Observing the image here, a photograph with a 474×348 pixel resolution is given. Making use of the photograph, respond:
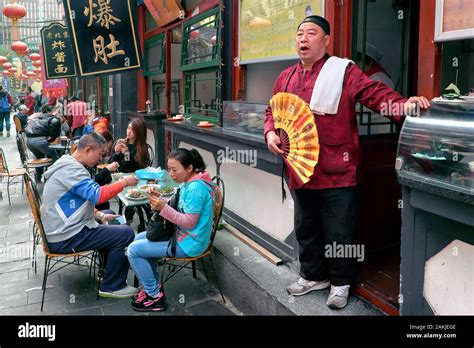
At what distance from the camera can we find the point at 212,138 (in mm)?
6066

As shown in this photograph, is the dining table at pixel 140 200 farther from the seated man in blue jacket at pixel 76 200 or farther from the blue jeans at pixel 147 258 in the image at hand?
the blue jeans at pixel 147 258

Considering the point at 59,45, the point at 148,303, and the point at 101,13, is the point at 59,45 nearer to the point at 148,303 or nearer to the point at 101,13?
the point at 101,13

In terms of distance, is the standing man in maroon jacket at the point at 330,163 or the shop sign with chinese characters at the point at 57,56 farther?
the shop sign with chinese characters at the point at 57,56

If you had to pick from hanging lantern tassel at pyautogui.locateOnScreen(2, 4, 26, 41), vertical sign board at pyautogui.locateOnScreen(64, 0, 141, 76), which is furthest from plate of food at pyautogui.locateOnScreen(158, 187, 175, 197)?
hanging lantern tassel at pyautogui.locateOnScreen(2, 4, 26, 41)

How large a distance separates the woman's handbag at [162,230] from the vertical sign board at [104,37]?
4598 millimetres

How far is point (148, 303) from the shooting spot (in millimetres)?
4473

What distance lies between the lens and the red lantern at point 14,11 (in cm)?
1300

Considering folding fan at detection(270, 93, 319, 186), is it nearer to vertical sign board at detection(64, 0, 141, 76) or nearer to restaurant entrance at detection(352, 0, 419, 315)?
restaurant entrance at detection(352, 0, 419, 315)

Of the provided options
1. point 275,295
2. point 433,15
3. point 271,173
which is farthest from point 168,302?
point 433,15

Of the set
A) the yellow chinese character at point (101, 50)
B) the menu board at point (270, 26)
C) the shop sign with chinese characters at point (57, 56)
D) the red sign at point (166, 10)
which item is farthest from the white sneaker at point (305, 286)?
the shop sign with chinese characters at point (57, 56)

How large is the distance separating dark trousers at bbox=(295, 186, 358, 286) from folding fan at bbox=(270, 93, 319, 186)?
0.83 ft

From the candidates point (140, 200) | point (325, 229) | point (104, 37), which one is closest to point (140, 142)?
point (140, 200)

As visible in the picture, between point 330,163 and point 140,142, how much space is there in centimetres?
411

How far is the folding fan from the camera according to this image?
10.8ft
